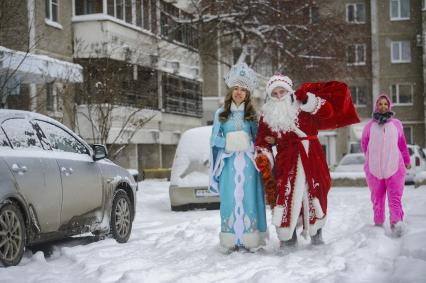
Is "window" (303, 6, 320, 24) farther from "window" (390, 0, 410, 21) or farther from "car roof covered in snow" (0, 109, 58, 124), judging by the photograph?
"car roof covered in snow" (0, 109, 58, 124)

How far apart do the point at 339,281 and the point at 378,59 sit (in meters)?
44.3

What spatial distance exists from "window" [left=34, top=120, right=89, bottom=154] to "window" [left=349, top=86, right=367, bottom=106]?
136 feet

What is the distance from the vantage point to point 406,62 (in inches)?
1876

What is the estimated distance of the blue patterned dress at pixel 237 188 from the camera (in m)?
7.41

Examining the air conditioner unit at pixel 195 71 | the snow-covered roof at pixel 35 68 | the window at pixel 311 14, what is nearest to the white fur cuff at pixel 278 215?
the snow-covered roof at pixel 35 68

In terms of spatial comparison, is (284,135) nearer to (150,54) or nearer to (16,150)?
(16,150)

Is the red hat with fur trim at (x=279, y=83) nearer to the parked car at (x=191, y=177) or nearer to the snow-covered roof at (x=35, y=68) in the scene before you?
the parked car at (x=191, y=177)

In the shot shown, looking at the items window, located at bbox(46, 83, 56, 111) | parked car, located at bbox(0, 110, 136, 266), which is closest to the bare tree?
window, located at bbox(46, 83, 56, 111)

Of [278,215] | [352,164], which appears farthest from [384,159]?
[352,164]

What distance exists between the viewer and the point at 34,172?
7090 mm

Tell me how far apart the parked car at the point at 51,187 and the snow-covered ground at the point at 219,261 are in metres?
0.28

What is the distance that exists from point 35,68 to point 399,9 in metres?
37.1

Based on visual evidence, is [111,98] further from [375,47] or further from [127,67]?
[375,47]

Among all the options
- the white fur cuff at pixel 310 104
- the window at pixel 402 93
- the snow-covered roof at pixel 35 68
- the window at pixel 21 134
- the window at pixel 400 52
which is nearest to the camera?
the window at pixel 21 134
